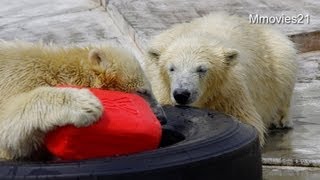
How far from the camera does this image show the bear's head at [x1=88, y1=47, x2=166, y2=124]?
321 centimetres

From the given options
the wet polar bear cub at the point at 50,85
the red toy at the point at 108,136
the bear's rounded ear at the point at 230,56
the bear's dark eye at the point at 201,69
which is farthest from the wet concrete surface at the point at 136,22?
the red toy at the point at 108,136

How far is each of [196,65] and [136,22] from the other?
8.48 ft

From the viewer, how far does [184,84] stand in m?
4.54

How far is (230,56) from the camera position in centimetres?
473

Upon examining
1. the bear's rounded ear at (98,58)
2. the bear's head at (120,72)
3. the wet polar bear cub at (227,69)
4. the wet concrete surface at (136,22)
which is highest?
the bear's rounded ear at (98,58)

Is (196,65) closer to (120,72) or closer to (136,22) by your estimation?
(120,72)

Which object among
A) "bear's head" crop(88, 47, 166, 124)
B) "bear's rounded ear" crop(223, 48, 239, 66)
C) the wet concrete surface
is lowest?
the wet concrete surface

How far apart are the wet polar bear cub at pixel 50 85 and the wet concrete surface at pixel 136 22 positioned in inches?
85.4

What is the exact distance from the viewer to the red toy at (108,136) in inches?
113

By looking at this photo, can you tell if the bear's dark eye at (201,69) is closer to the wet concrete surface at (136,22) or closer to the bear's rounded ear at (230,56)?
the bear's rounded ear at (230,56)

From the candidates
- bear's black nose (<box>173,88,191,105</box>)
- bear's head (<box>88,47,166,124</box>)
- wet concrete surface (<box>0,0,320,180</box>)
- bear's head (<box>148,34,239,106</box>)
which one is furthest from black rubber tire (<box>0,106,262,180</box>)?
wet concrete surface (<box>0,0,320,180</box>)

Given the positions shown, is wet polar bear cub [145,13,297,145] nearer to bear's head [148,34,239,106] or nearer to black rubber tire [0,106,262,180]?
bear's head [148,34,239,106]

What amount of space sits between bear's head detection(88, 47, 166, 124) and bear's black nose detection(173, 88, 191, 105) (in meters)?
1.11

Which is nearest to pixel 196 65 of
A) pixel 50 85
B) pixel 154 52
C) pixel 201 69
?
pixel 201 69
